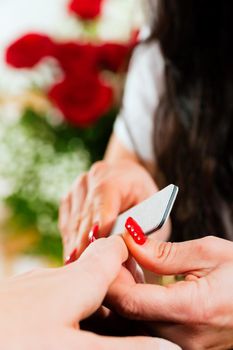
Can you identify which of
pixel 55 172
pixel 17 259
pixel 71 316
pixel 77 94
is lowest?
pixel 17 259

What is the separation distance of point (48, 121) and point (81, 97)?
0.07 m

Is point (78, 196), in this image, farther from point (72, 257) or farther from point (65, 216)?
point (72, 257)

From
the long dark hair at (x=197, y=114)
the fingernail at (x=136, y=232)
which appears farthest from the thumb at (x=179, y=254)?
the long dark hair at (x=197, y=114)

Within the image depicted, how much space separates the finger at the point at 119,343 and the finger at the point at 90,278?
0.02 meters

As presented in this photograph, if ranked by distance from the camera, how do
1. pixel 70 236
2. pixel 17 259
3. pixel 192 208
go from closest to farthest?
1. pixel 70 236
2. pixel 192 208
3. pixel 17 259

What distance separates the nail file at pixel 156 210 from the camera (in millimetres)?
493

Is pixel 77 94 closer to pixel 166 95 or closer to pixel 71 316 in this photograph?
pixel 166 95

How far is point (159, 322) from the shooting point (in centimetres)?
51

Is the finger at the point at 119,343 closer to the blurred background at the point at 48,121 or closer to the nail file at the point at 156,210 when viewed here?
the nail file at the point at 156,210

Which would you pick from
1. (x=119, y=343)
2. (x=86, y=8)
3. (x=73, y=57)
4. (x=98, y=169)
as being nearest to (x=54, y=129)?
(x=73, y=57)

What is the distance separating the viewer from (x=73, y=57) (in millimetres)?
1099

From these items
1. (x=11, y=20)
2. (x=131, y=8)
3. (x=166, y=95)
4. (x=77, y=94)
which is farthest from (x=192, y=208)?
(x=11, y=20)

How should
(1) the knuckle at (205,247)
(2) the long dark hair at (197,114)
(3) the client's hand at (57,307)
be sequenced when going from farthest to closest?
(2) the long dark hair at (197,114), (1) the knuckle at (205,247), (3) the client's hand at (57,307)

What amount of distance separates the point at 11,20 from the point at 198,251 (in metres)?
1.07
